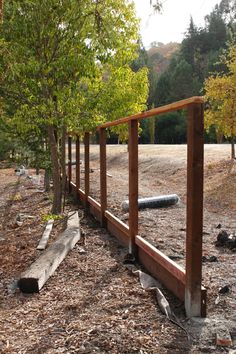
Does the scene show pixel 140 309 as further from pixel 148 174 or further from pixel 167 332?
pixel 148 174

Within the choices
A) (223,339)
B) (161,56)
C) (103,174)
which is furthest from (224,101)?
(161,56)

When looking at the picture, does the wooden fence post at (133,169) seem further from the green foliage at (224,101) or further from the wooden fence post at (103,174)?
the green foliage at (224,101)

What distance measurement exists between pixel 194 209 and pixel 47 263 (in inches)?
79.0

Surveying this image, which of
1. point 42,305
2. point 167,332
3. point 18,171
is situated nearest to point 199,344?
point 167,332

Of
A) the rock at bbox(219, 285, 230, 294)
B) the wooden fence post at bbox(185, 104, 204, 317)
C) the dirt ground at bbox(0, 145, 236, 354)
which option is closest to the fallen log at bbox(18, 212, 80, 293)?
the dirt ground at bbox(0, 145, 236, 354)

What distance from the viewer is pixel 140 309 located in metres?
3.32

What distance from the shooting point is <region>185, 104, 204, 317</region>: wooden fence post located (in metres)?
3.06

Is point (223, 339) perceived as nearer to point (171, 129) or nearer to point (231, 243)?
point (231, 243)

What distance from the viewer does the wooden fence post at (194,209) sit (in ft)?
10.0

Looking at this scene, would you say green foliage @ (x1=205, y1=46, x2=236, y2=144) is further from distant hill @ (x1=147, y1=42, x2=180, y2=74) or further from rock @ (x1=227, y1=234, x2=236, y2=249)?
distant hill @ (x1=147, y1=42, x2=180, y2=74)

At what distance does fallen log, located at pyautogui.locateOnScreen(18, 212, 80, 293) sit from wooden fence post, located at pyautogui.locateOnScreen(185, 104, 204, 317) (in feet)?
5.29

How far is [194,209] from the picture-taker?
3121mm

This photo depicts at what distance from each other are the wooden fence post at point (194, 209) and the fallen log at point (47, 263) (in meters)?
1.61

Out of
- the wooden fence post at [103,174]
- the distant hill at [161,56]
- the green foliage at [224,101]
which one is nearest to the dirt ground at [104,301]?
the wooden fence post at [103,174]
